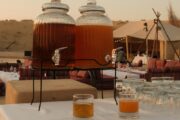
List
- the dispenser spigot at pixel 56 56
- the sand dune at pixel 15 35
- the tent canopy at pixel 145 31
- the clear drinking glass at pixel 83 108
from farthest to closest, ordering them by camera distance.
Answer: the sand dune at pixel 15 35
the tent canopy at pixel 145 31
the dispenser spigot at pixel 56 56
the clear drinking glass at pixel 83 108

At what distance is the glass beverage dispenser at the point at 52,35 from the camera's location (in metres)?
1.34

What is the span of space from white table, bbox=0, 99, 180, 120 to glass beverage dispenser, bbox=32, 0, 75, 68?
159mm

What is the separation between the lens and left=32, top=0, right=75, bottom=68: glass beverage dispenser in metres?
1.34

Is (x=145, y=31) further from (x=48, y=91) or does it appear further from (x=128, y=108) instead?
(x=128, y=108)

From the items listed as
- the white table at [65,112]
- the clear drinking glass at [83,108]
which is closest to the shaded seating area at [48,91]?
the white table at [65,112]

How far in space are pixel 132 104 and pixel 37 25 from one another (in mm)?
460

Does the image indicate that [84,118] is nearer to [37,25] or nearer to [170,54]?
[37,25]

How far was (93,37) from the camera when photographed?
1383 millimetres

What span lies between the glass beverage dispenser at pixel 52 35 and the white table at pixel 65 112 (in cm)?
16

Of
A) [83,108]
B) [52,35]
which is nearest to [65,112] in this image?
[83,108]

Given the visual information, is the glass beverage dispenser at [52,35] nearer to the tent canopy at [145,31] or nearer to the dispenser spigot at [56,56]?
the dispenser spigot at [56,56]

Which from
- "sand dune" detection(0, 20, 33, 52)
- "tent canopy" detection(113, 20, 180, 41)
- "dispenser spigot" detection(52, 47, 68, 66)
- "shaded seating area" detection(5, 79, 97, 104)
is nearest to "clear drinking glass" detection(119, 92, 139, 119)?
"dispenser spigot" detection(52, 47, 68, 66)

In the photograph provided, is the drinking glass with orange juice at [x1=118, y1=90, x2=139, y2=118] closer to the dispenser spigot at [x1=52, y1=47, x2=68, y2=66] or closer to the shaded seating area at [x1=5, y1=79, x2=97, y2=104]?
the dispenser spigot at [x1=52, y1=47, x2=68, y2=66]

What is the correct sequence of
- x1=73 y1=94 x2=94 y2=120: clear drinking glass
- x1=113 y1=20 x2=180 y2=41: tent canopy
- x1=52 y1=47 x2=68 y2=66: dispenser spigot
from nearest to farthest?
1. x1=73 y1=94 x2=94 y2=120: clear drinking glass
2. x1=52 y1=47 x2=68 y2=66: dispenser spigot
3. x1=113 y1=20 x2=180 y2=41: tent canopy
